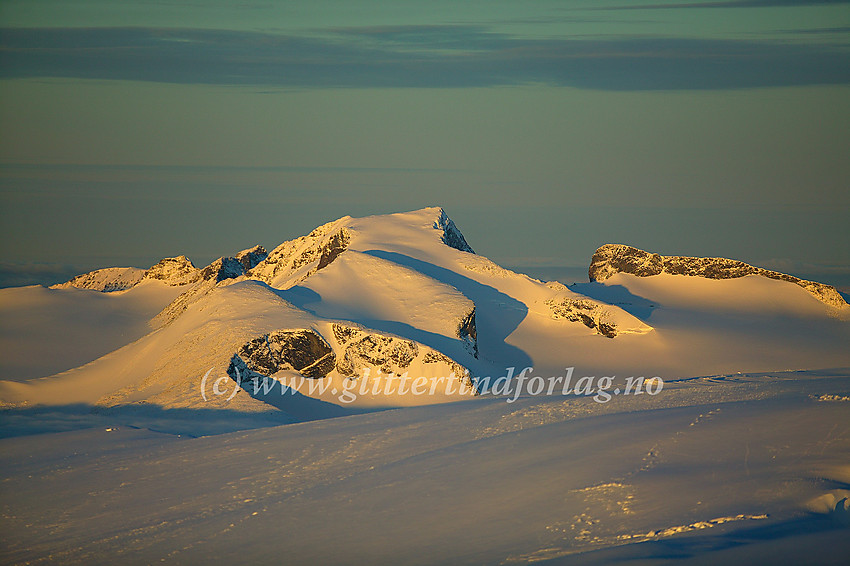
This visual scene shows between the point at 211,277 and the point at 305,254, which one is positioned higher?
the point at 305,254

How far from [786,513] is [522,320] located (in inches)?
3032

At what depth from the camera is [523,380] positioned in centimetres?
8000

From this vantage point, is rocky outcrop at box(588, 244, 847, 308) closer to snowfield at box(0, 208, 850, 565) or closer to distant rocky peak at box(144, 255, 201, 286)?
snowfield at box(0, 208, 850, 565)

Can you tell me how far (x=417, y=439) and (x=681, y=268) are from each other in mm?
97200

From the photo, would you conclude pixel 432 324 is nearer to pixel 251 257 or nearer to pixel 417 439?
pixel 417 439

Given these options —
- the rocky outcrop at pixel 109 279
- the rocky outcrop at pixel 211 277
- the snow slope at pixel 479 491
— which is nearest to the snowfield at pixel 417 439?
the snow slope at pixel 479 491

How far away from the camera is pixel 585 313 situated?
332 ft

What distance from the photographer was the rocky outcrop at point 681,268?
12275 centimetres

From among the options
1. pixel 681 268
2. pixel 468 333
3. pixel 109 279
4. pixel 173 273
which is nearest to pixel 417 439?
pixel 468 333

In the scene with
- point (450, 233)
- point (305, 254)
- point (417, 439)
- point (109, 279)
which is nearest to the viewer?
point (417, 439)

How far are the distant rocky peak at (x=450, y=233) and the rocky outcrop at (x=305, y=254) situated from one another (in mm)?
11918

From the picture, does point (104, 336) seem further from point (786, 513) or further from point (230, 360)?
point (786, 513)

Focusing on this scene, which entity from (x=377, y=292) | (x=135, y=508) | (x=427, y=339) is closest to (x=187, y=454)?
(x=135, y=508)

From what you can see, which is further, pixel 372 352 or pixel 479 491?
pixel 372 352
